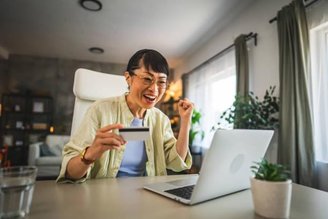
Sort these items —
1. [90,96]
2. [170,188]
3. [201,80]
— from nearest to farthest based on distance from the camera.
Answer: [170,188] < [90,96] < [201,80]

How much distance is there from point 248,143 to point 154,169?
59 cm

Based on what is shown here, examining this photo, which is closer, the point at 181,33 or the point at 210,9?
the point at 210,9

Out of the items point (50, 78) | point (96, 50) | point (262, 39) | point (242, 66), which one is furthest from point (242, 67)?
point (50, 78)

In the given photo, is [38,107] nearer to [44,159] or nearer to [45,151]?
[45,151]

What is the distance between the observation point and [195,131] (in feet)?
12.8

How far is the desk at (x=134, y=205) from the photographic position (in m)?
0.51

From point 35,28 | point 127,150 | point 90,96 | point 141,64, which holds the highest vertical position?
point 35,28

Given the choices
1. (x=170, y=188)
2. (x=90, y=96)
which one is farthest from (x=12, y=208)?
(x=90, y=96)

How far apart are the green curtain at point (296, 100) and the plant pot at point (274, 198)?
139cm

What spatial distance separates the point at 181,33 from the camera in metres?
3.50

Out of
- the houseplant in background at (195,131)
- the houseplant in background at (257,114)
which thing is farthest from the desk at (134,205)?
the houseplant in background at (195,131)

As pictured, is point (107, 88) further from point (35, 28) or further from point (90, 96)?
point (35, 28)

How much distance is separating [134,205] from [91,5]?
274cm

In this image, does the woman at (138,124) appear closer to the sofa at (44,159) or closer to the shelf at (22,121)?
the sofa at (44,159)
